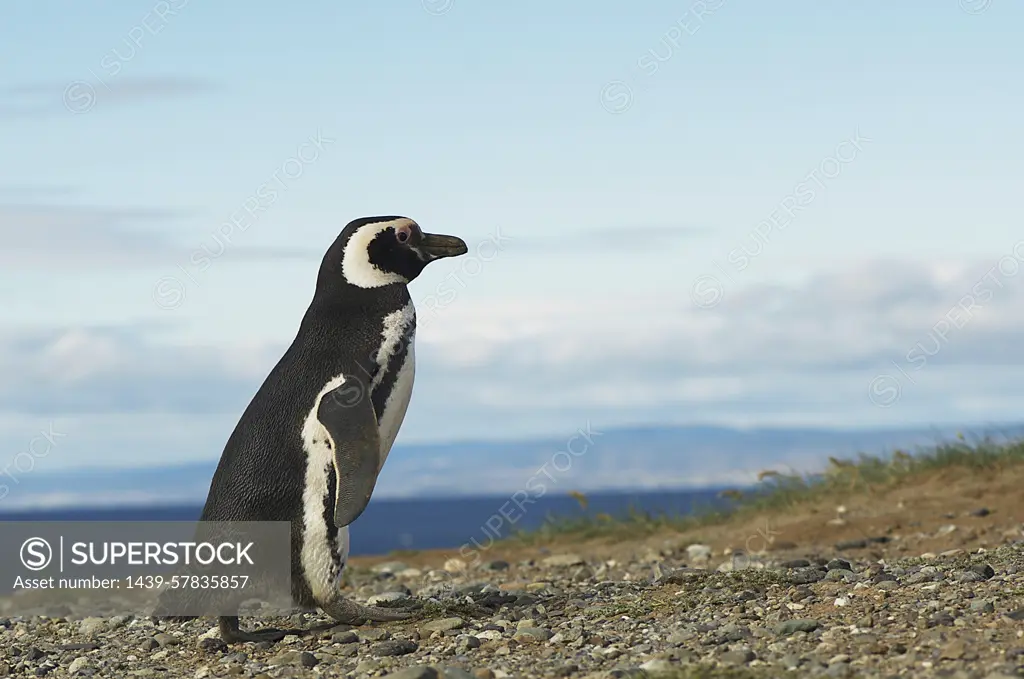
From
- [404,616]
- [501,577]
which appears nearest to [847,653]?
[404,616]

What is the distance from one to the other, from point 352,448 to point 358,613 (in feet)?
3.84

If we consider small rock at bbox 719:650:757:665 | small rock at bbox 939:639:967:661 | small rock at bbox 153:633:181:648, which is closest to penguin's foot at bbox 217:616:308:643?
small rock at bbox 153:633:181:648

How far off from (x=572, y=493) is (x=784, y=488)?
10.2 ft

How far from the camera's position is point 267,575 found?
751 centimetres

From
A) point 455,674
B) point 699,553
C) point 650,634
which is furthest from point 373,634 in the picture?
point 699,553

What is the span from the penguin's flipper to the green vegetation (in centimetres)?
743

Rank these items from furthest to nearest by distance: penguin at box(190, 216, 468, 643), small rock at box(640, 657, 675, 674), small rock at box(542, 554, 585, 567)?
small rock at box(542, 554, 585, 567) < penguin at box(190, 216, 468, 643) < small rock at box(640, 657, 675, 674)

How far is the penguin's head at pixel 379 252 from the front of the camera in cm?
794

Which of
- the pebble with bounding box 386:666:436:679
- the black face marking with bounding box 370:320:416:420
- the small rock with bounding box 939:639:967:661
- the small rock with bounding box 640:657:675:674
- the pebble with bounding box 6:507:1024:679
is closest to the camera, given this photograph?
the small rock with bounding box 939:639:967:661

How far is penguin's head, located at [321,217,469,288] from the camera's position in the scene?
7941 mm

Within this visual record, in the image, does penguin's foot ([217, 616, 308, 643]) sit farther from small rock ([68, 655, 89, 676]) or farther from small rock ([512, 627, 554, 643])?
small rock ([512, 627, 554, 643])

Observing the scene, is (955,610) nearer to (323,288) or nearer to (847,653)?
(847,653)

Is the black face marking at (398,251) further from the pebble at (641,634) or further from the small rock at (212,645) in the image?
the small rock at (212,645)

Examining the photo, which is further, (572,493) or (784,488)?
(784,488)
